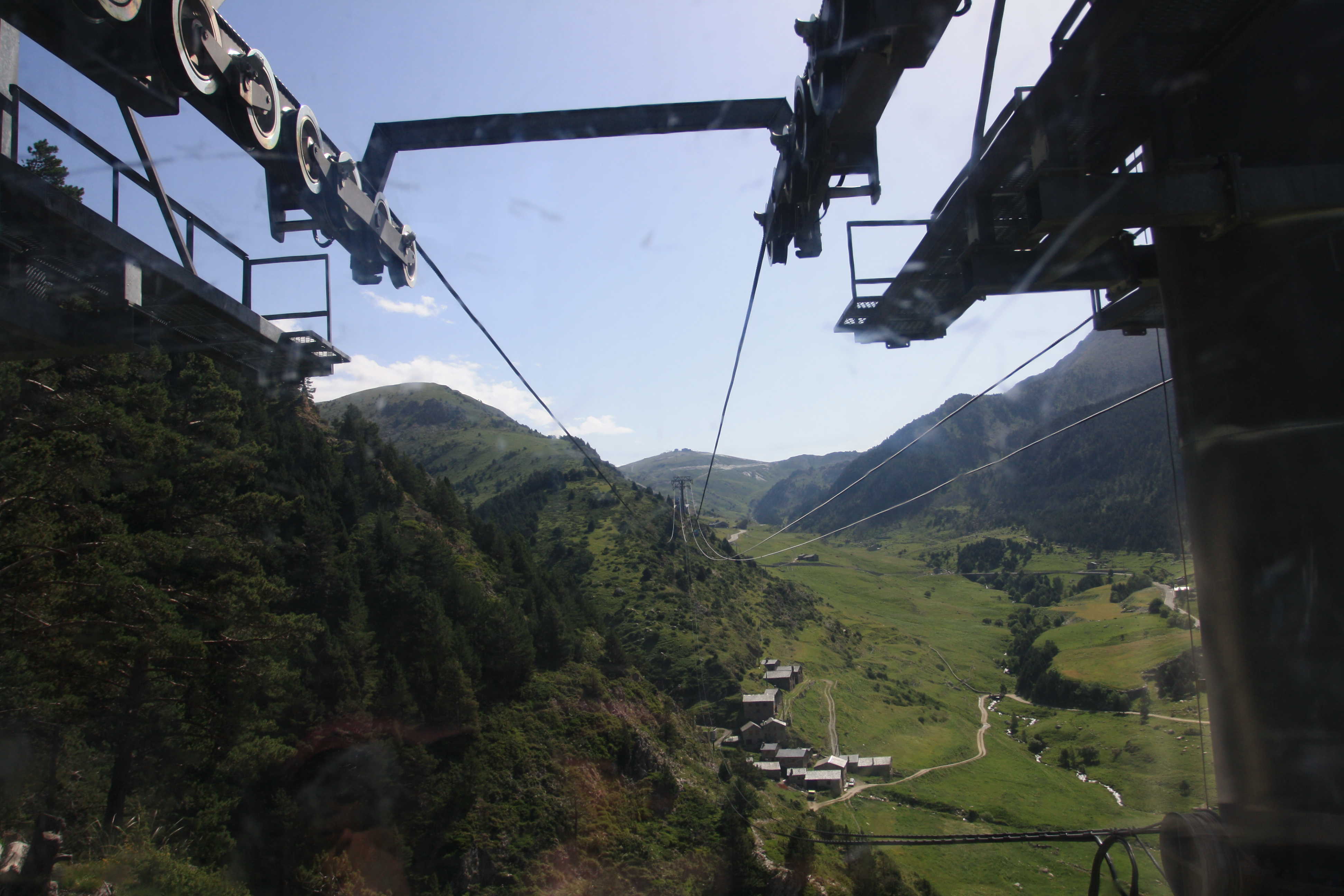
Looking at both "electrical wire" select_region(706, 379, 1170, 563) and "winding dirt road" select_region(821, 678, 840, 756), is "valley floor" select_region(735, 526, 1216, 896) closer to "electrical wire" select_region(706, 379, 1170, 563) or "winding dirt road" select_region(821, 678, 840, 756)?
"winding dirt road" select_region(821, 678, 840, 756)

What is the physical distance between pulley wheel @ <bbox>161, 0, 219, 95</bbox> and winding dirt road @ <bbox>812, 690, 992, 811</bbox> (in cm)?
4314

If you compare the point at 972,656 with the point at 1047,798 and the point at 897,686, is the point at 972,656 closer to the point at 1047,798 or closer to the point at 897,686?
the point at 897,686

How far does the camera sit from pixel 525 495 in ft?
319

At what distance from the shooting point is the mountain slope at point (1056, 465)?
9444 cm

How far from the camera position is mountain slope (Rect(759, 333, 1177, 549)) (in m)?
94.4

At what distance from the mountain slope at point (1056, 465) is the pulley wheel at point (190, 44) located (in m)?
61.2

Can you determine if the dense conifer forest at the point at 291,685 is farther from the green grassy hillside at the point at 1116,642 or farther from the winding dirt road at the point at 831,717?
the green grassy hillside at the point at 1116,642

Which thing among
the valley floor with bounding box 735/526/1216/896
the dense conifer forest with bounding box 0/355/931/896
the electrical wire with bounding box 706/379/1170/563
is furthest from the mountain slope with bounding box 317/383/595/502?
the electrical wire with bounding box 706/379/1170/563

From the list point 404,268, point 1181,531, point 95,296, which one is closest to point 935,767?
point 1181,531

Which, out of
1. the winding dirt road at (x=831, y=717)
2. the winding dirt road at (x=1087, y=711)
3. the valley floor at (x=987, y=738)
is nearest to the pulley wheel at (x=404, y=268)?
the valley floor at (x=987, y=738)

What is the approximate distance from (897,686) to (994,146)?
69723 millimetres

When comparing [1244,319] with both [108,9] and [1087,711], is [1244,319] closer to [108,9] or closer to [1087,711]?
[108,9]

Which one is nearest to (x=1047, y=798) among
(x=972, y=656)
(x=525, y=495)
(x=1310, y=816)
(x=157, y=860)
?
(x=972, y=656)

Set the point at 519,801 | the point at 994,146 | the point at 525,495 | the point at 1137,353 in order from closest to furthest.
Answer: the point at 994,146 → the point at 519,801 → the point at 525,495 → the point at 1137,353
